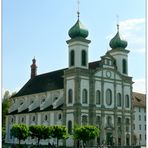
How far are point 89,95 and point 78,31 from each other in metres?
10.5

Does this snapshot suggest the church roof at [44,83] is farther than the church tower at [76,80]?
Yes

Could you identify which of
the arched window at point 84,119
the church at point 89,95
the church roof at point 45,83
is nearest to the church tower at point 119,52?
the church at point 89,95

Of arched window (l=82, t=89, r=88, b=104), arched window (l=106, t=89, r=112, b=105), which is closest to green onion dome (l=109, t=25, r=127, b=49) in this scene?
arched window (l=106, t=89, r=112, b=105)

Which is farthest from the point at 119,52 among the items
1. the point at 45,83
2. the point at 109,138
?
the point at 45,83

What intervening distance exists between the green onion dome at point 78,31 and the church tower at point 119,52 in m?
7.92

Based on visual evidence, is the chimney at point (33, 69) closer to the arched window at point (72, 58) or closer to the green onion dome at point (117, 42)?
the green onion dome at point (117, 42)

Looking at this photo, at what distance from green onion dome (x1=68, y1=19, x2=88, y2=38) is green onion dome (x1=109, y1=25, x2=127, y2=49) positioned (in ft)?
25.2

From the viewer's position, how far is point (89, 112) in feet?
196

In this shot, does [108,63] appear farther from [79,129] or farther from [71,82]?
[79,129]

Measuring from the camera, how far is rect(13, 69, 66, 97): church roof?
6838 centimetres

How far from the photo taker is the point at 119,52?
221 ft

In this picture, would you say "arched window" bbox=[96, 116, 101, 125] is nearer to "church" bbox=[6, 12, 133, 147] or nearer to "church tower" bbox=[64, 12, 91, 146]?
"church" bbox=[6, 12, 133, 147]

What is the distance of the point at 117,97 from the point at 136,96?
17.4 meters

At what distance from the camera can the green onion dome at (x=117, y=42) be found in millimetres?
67062
